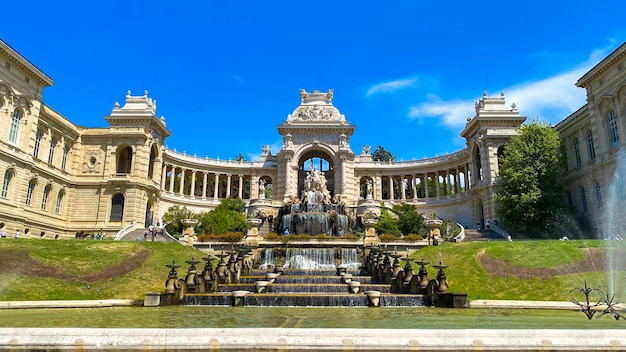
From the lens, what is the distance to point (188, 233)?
4088 centimetres

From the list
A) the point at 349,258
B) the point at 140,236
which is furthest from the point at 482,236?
the point at 140,236

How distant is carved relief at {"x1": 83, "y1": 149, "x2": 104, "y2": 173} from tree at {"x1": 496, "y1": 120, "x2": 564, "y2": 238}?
159 ft

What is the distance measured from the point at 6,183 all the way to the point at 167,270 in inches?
987

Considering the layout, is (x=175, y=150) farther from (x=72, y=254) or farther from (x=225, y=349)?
(x=225, y=349)

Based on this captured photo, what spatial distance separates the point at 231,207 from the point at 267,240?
15979 mm

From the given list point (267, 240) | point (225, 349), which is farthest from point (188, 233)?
point (225, 349)

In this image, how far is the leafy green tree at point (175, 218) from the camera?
51844 mm

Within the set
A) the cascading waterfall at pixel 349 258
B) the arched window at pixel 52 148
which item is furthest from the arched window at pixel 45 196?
the cascading waterfall at pixel 349 258

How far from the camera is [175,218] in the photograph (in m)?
56.8

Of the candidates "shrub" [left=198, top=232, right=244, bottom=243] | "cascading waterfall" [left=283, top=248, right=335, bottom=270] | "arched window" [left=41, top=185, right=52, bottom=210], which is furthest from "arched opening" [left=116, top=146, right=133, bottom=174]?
"cascading waterfall" [left=283, top=248, right=335, bottom=270]

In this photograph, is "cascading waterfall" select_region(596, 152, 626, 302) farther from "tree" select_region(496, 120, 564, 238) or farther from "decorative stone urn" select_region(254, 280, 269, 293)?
"decorative stone urn" select_region(254, 280, 269, 293)

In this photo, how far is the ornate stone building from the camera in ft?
139

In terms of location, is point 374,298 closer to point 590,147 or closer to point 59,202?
point 590,147

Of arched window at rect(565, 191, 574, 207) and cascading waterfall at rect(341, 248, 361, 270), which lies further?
arched window at rect(565, 191, 574, 207)
